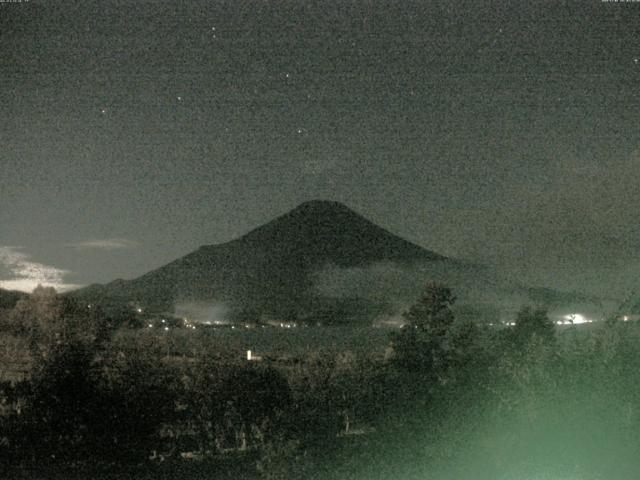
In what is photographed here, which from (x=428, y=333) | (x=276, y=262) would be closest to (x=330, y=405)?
(x=428, y=333)

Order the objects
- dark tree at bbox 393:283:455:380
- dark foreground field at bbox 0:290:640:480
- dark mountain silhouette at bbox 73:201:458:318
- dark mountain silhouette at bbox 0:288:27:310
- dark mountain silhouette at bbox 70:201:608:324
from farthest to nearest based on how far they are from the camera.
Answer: dark mountain silhouette at bbox 73:201:458:318, dark mountain silhouette at bbox 70:201:608:324, dark mountain silhouette at bbox 0:288:27:310, dark tree at bbox 393:283:455:380, dark foreground field at bbox 0:290:640:480

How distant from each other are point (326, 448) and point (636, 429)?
16.6 ft

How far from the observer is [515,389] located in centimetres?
991

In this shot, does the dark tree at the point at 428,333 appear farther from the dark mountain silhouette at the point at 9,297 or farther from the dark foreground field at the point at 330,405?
the dark mountain silhouette at the point at 9,297

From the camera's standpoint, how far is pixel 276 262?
8375cm

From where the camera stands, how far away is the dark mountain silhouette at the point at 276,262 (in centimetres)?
6712

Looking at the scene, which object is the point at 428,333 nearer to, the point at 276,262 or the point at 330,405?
the point at 330,405

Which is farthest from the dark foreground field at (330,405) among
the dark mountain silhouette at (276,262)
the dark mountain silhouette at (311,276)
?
the dark mountain silhouette at (276,262)

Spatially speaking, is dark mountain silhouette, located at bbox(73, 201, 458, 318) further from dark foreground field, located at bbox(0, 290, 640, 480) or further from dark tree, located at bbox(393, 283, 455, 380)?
dark foreground field, located at bbox(0, 290, 640, 480)

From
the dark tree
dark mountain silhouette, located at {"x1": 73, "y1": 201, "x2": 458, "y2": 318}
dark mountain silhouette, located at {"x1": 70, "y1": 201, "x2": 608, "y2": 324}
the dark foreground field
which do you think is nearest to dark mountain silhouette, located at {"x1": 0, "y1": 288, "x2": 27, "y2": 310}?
dark mountain silhouette, located at {"x1": 70, "y1": 201, "x2": 608, "y2": 324}

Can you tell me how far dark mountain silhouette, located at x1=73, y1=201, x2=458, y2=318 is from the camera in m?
67.1

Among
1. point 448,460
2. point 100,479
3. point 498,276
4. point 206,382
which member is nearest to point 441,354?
point 206,382

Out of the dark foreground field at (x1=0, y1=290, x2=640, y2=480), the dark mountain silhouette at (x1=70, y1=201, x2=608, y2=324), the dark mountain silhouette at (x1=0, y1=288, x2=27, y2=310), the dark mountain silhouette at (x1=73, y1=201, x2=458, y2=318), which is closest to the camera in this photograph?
the dark foreground field at (x1=0, y1=290, x2=640, y2=480)

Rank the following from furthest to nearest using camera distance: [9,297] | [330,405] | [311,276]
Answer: [311,276]
[9,297]
[330,405]
